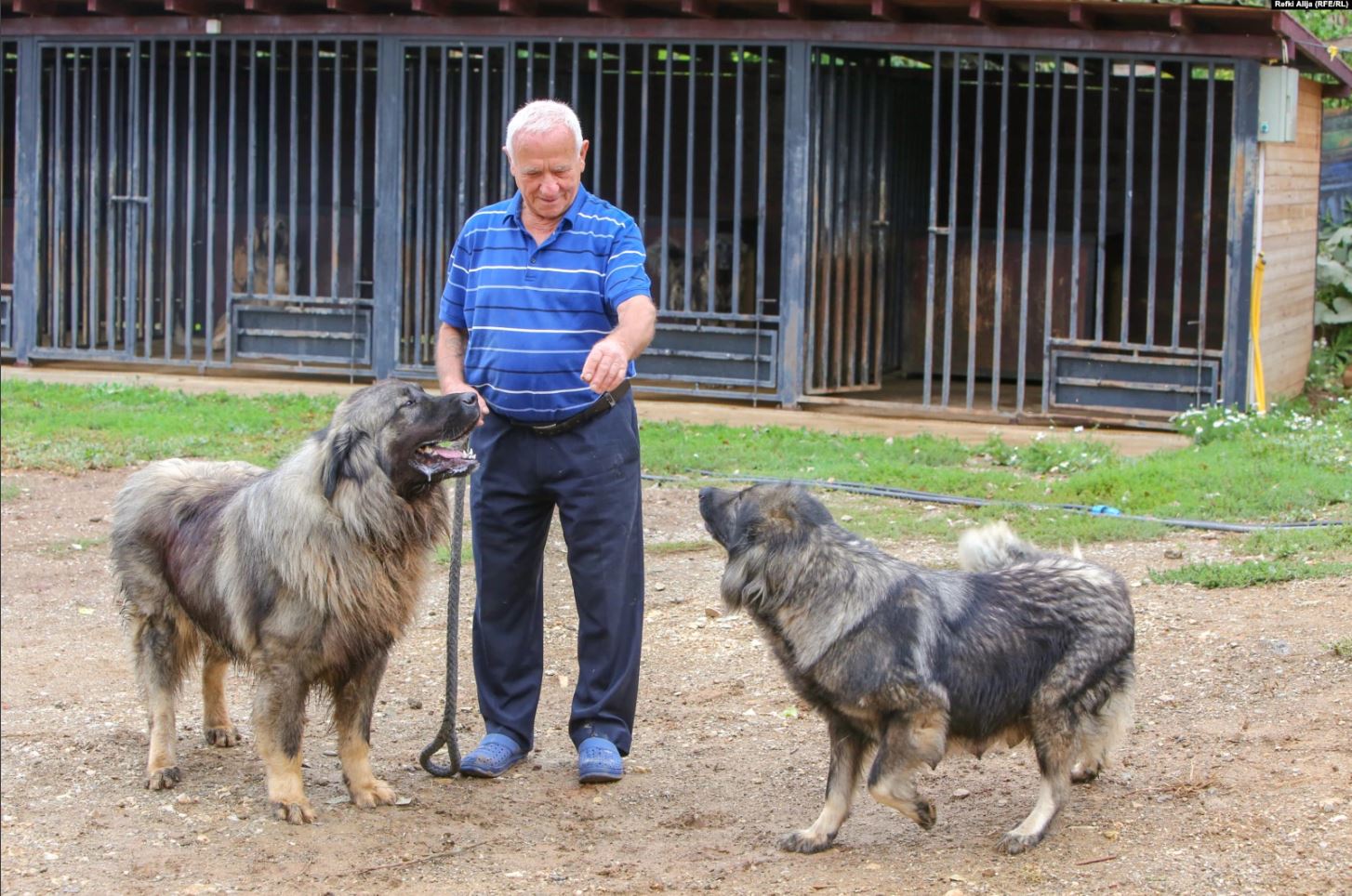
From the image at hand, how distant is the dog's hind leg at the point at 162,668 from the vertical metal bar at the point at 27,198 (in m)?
9.62

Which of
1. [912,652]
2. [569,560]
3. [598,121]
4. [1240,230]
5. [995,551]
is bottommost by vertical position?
[912,652]

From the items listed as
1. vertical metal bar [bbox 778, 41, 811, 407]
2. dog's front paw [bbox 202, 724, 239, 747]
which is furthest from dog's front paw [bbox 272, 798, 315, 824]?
vertical metal bar [bbox 778, 41, 811, 407]

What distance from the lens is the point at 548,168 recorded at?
5141 millimetres

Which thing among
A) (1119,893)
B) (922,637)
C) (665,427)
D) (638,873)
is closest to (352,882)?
(638,873)

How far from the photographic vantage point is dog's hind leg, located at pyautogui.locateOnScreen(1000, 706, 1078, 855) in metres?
4.75

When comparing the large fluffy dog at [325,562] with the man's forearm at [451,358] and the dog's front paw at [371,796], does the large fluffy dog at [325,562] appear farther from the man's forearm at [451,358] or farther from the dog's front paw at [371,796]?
the man's forearm at [451,358]

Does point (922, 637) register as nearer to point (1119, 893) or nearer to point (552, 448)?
point (1119, 893)

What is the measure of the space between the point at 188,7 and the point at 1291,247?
903cm

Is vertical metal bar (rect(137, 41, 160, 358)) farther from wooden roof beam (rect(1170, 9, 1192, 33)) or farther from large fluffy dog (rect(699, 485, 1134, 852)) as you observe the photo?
large fluffy dog (rect(699, 485, 1134, 852))

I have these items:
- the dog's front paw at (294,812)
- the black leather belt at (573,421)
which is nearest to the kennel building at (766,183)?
the black leather belt at (573,421)

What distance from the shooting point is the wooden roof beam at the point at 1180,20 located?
10859 millimetres

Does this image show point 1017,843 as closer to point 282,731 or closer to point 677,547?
point 282,731

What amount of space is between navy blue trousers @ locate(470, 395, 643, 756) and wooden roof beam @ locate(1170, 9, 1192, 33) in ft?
23.0

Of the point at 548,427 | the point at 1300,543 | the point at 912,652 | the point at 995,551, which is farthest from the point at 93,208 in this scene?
the point at 912,652
